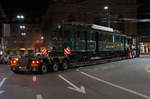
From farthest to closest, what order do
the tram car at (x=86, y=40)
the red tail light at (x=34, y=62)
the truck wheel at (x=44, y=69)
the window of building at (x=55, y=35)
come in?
1. the window of building at (x=55, y=35)
2. the tram car at (x=86, y=40)
3. the truck wheel at (x=44, y=69)
4. the red tail light at (x=34, y=62)

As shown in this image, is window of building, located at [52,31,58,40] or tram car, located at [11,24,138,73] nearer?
tram car, located at [11,24,138,73]

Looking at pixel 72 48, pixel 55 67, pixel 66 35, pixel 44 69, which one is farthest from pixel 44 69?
pixel 66 35

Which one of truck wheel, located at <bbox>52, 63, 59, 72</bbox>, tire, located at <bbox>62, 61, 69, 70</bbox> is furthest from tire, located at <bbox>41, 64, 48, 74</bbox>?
tire, located at <bbox>62, 61, 69, 70</bbox>

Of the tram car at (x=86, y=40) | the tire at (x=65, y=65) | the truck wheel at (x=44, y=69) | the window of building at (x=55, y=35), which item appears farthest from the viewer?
the window of building at (x=55, y=35)

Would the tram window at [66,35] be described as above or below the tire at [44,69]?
above

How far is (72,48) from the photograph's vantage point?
57.7 feet

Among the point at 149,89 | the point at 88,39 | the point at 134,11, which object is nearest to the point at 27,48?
the point at 134,11

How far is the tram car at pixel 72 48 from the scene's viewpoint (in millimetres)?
13849

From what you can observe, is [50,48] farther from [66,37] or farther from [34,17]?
[34,17]

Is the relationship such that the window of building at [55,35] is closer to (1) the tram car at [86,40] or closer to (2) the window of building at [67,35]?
(1) the tram car at [86,40]

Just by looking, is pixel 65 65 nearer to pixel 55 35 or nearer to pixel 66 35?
pixel 66 35

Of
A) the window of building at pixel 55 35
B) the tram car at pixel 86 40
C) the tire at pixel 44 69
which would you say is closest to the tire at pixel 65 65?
the tram car at pixel 86 40

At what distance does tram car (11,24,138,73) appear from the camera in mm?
13849

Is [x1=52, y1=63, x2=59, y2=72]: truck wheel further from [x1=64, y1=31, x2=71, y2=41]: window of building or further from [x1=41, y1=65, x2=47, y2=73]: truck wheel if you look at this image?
[x1=64, y1=31, x2=71, y2=41]: window of building
